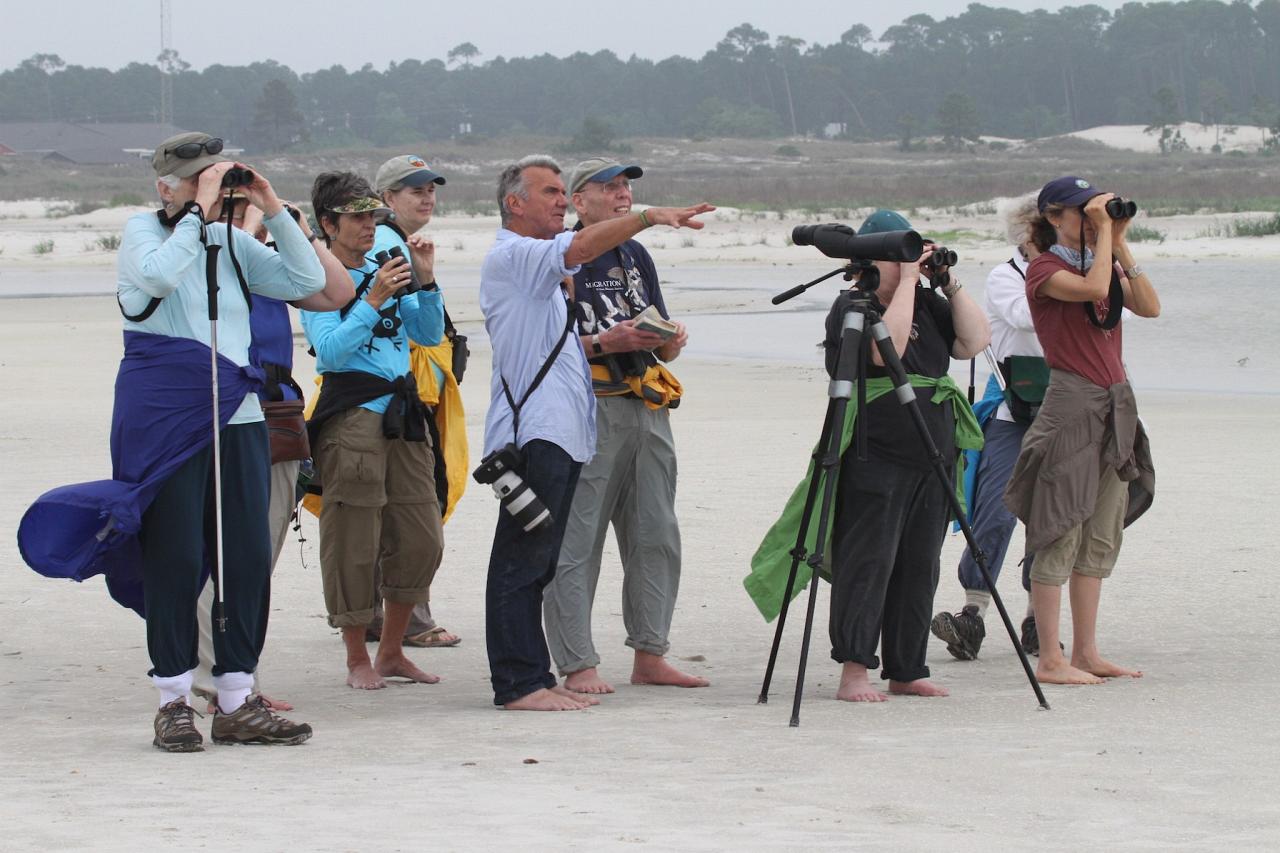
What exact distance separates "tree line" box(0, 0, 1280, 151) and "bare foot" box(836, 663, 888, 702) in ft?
479

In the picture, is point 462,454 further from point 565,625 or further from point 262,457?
point 262,457

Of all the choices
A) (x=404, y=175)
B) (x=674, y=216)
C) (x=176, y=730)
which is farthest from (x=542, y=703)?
(x=404, y=175)

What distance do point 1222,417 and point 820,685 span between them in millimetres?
9302

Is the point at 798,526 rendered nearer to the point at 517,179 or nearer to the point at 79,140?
the point at 517,179

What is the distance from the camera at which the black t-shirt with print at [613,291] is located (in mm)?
6621

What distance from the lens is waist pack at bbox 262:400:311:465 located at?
6.26 m

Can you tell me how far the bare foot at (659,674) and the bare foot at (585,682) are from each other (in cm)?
22

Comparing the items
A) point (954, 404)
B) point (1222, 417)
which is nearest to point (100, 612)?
point (954, 404)

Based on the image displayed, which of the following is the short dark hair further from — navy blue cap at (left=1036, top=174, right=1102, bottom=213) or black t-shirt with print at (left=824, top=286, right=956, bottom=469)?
navy blue cap at (left=1036, top=174, right=1102, bottom=213)

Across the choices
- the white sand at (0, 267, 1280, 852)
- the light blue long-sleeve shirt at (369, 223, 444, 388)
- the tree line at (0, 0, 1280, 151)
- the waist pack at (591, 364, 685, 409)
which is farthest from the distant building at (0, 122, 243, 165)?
the waist pack at (591, 364, 685, 409)

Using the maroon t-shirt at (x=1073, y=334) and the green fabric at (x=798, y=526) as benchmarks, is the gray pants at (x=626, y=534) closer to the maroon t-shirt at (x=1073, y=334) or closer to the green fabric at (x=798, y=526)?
the green fabric at (x=798, y=526)

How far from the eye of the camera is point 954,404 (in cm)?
631

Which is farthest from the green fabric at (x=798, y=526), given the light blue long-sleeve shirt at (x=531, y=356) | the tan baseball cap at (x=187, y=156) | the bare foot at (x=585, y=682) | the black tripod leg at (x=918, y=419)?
the tan baseball cap at (x=187, y=156)

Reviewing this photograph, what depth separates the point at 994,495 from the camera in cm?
719
